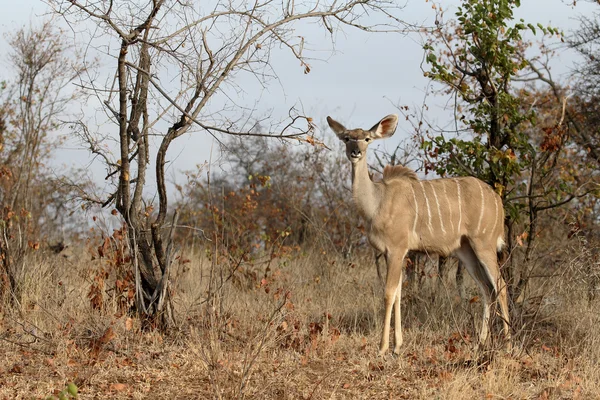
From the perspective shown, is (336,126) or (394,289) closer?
(394,289)

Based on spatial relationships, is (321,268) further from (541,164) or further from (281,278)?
(541,164)

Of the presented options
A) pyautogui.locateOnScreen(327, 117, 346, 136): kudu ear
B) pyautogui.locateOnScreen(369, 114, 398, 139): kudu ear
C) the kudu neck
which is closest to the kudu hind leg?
the kudu neck

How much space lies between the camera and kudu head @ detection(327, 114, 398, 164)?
6.58 m

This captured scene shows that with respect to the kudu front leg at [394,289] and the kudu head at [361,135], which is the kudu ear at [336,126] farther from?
the kudu front leg at [394,289]

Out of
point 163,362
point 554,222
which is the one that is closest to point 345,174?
point 554,222

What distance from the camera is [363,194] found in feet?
22.0

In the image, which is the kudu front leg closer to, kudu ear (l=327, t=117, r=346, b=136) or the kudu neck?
the kudu neck

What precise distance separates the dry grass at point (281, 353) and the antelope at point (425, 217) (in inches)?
20.8

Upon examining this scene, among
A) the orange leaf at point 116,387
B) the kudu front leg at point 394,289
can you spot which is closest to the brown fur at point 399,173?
the kudu front leg at point 394,289

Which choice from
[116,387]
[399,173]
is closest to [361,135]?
[399,173]

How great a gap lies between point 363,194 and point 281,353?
164cm

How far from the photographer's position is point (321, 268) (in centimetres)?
920

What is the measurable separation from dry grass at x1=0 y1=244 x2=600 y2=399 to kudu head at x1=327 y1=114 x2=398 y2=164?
52.8 inches

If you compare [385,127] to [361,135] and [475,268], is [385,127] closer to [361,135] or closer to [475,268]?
[361,135]
